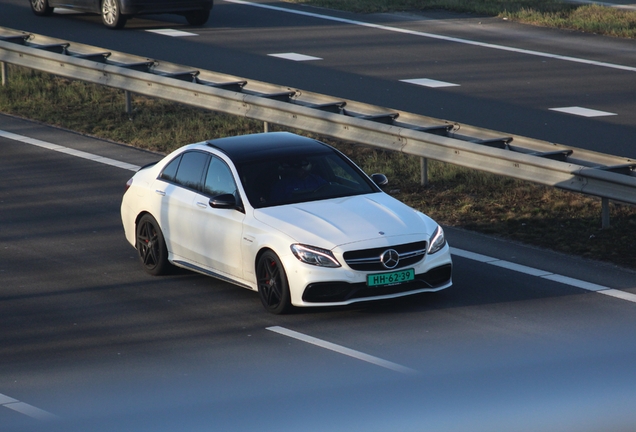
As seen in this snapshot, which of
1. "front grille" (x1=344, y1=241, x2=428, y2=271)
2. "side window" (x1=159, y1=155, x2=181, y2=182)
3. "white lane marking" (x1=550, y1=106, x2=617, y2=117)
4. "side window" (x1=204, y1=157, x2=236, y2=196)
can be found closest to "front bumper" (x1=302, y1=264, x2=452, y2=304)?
"front grille" (x1=344, y1=241, x2=428, y2=271)

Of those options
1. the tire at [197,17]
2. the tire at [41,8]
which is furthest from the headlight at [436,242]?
the tire at [41,8]

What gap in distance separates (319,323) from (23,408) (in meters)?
2.75

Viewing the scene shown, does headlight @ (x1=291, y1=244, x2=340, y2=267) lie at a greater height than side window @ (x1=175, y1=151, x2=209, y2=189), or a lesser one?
lesser

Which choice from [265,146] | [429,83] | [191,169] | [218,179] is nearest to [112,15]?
[429,83]

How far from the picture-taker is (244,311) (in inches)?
359

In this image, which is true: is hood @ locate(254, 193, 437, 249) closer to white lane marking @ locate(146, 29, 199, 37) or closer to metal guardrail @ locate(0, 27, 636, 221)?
metal guardrail @ locate(0, 27, 636, 221)

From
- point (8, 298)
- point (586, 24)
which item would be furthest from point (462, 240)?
point (586, 24)

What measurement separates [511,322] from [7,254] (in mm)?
5201

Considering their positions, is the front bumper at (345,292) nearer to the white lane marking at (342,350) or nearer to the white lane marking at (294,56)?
the white lane marking at (342,350)

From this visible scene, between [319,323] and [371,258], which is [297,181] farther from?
[319,323]

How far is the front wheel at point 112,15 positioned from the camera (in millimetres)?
24297

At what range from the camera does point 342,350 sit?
314 inches

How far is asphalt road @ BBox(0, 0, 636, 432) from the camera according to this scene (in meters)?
1.99

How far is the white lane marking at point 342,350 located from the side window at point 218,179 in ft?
5.53
